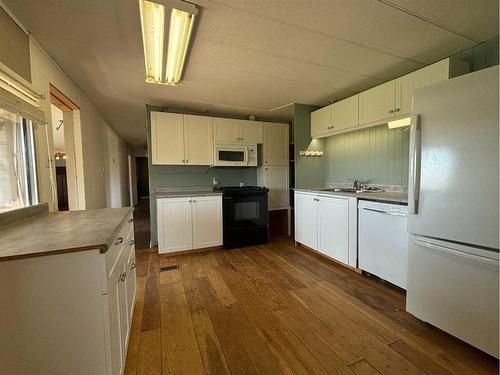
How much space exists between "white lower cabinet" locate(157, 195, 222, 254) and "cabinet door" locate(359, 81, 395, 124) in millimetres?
2236

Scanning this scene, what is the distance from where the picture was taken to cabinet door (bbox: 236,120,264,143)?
3863 millimetres

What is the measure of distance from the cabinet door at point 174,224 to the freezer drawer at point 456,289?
2626 millimetres

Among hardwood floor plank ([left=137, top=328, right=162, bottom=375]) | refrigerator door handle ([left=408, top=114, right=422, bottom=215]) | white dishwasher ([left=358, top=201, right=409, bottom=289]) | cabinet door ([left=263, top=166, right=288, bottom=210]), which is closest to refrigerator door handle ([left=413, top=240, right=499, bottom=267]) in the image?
refrigerator door handle ([left=408, top=114, right=422, bottom=215])

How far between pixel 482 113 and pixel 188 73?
2.46 metres

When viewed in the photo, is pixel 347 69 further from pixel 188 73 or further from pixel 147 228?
pixel 147 228

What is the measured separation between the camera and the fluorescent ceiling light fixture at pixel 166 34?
1.43 m

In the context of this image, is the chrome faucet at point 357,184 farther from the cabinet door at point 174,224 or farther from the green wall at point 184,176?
the cabinet door at point 174,224

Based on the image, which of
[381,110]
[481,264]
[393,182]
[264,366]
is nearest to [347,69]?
[381,110]

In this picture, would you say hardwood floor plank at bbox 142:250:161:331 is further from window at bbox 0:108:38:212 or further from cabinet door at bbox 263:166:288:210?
cabinet door at bbox 263:166:288:210

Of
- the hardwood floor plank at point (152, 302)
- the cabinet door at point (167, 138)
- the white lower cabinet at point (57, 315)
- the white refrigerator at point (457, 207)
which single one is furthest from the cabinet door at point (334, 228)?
the white lower cabinet at point (57, 315)

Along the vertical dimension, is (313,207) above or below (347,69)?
below

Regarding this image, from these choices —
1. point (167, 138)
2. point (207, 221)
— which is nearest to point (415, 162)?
point (207, 221)

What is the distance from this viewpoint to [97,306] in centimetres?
98

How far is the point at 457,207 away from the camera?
55.2 inches
